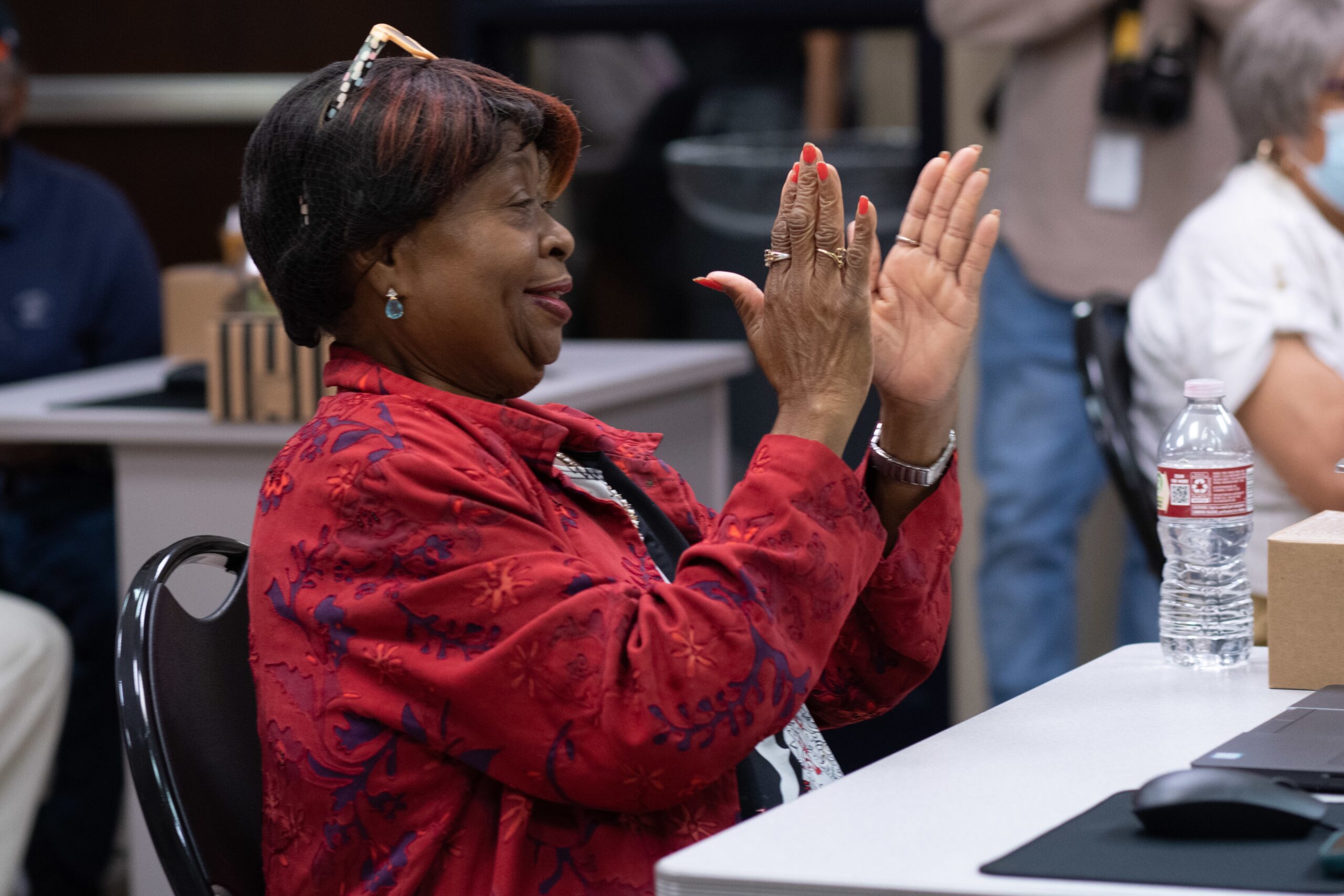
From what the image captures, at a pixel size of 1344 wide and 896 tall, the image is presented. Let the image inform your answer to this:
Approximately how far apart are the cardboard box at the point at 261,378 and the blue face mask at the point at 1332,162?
53.2 inches

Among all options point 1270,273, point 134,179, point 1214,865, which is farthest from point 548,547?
point 134,179

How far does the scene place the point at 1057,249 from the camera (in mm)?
3020

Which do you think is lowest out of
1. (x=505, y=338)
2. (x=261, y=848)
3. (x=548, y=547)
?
(x=261, y=848)

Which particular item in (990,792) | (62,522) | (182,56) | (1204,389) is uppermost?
(182,56)

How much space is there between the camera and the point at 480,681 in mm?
1140

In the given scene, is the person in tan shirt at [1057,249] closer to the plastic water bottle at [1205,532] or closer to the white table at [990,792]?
the plastic water bottle at [1205,532]

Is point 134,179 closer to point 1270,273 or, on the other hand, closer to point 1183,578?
point 1270,273

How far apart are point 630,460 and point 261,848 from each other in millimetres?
430

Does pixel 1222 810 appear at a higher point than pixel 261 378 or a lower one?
lower

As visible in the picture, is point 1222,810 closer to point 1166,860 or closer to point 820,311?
point 1166,860

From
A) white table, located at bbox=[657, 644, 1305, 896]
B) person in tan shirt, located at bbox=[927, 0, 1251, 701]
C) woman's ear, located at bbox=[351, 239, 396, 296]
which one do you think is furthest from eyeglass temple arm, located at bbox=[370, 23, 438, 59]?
person in tan shirt, located at bbox=[927, 0, 1251, 701]

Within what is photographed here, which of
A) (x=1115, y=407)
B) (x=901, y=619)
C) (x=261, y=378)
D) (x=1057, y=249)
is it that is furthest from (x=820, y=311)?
(x=1057, y=249)

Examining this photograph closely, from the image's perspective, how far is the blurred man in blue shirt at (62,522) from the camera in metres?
3.07

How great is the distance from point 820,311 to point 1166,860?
48cm
